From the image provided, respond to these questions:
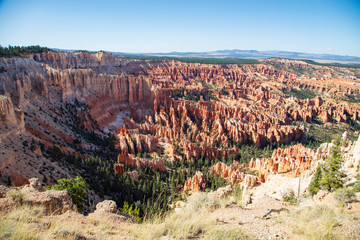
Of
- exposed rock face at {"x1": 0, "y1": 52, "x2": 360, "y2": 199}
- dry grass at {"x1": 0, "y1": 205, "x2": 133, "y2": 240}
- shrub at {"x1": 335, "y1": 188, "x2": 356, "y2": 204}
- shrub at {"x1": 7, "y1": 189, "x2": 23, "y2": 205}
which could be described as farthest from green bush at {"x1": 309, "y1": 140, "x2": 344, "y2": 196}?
shrub at {"x1": 7, "y1": 189, "x2": 23, "y2": 205}

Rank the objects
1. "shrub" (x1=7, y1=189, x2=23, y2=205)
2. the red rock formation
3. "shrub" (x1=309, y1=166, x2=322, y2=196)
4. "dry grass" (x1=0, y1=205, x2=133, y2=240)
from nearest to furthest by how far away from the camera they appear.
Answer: "dry grass" (x1=0, y1=205, x2=133, y2=240), "shrub" (x1=7, y1=189, x2=23, y2=205), "shrub" (x1=309, y1=166, x2=322, y2=196), the red rock formation

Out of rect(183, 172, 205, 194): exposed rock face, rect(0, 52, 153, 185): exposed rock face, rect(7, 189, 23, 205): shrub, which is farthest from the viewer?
rect(183, 172, 205, 194): exposed rock face

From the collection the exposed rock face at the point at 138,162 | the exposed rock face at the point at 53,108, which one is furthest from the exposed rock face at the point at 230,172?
→ the exposed rock face at the point at 53,108

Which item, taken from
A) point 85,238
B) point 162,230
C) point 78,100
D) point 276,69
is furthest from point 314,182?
point 276,69

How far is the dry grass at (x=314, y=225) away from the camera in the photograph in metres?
5.67

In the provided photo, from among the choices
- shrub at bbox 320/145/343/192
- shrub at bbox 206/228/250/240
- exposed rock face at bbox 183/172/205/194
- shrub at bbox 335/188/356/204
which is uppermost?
shrub at bbox 206/228/250/240

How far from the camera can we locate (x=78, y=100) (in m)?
38.5

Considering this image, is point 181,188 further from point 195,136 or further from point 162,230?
point 162,230

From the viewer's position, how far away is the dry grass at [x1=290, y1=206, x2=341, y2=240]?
5668 millimetres

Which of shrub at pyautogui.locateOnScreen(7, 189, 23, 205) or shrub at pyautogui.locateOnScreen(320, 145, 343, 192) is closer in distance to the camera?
shrub at pyautogui.locateOnScreen(7, 189, 23, 205)

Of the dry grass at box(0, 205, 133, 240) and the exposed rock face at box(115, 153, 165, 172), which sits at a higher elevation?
the dry grass at box(0, 205, 133, 240)

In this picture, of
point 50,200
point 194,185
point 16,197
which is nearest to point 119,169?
point 194,185

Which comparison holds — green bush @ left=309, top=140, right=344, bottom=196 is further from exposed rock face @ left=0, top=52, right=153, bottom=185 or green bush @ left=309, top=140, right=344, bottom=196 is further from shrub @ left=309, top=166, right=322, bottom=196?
exposed rock face @ left=0, top=52, right=153, bottom=185

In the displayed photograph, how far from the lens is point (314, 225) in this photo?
253 inches
